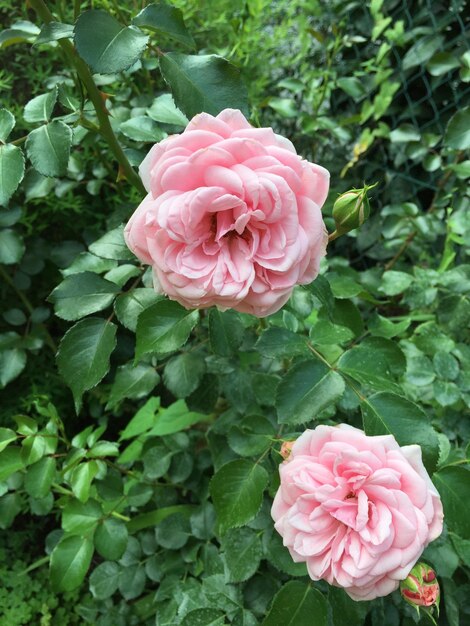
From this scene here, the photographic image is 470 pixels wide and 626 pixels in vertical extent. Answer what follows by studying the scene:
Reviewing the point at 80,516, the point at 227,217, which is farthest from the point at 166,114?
the point at 80,516

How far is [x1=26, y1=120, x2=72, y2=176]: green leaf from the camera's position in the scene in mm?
650

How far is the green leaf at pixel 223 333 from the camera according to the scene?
2.40 ft

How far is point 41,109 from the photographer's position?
2.38ft

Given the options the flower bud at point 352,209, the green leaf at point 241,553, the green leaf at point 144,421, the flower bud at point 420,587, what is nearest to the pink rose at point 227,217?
the flower bud at point 352,209

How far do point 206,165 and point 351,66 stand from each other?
1348 millimetres

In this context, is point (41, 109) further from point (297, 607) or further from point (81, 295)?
point (297, 607)

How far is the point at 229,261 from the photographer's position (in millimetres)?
502

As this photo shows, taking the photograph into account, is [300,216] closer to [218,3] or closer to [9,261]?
[9,261]

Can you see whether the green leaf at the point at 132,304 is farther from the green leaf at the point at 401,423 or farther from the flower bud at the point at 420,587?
the flower bud at the point at 420,587

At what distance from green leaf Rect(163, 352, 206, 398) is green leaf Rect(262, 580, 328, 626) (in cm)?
31

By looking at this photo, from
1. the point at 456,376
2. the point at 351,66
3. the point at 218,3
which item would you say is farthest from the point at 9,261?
the point at 351,66

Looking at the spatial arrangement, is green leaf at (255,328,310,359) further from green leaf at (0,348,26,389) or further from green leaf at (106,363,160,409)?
green leaf at (0,348,26,389)

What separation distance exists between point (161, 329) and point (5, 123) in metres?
0.29

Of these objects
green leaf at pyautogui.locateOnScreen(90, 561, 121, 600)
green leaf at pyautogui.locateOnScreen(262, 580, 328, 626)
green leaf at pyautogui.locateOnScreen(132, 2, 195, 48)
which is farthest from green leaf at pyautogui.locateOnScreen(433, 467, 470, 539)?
green leaf at pyautogui.locateOnScreen(90, 561, 121, 600)
